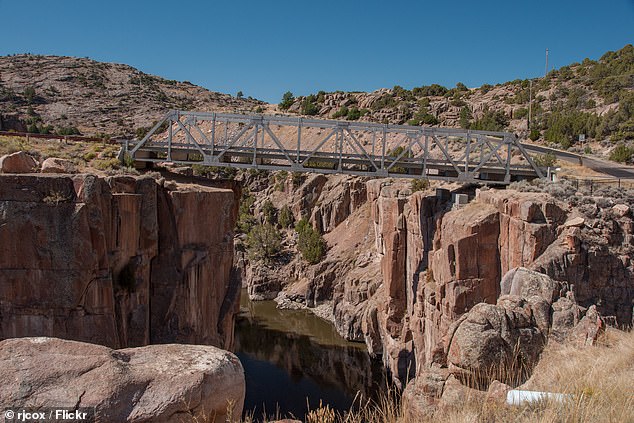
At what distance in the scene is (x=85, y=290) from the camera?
58.2ft

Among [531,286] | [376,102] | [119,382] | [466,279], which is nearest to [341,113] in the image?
[376,102]

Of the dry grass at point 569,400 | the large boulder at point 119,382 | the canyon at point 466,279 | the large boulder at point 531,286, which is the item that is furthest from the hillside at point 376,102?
the large boulder at point 119,382

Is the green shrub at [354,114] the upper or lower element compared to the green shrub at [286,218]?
upper

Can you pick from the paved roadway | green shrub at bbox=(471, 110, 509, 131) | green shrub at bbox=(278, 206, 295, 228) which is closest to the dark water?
green shrub at bbox=(278, 206, 295, 228)

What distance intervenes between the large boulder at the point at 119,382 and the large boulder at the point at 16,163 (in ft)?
46.9

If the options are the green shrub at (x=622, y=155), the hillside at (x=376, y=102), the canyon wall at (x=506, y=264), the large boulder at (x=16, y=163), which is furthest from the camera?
the hillside at (x=376, y=102)

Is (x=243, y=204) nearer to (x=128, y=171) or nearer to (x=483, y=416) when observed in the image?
(x=128, y=171)

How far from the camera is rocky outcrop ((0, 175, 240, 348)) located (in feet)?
57.1

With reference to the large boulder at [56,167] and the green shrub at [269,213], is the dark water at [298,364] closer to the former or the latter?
the large boulder at [56,167]

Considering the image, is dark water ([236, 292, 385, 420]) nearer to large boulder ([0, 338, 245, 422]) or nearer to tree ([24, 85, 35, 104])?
large boulder ([0, 338, 245, 422])

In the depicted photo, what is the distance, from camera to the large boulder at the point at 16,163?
1830 centimetres

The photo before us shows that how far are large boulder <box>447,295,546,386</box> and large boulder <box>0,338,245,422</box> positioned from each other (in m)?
4.59

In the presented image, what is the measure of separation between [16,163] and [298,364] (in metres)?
26.1

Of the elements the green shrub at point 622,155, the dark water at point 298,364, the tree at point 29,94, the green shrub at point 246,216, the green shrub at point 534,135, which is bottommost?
the dark water at point 298,364
